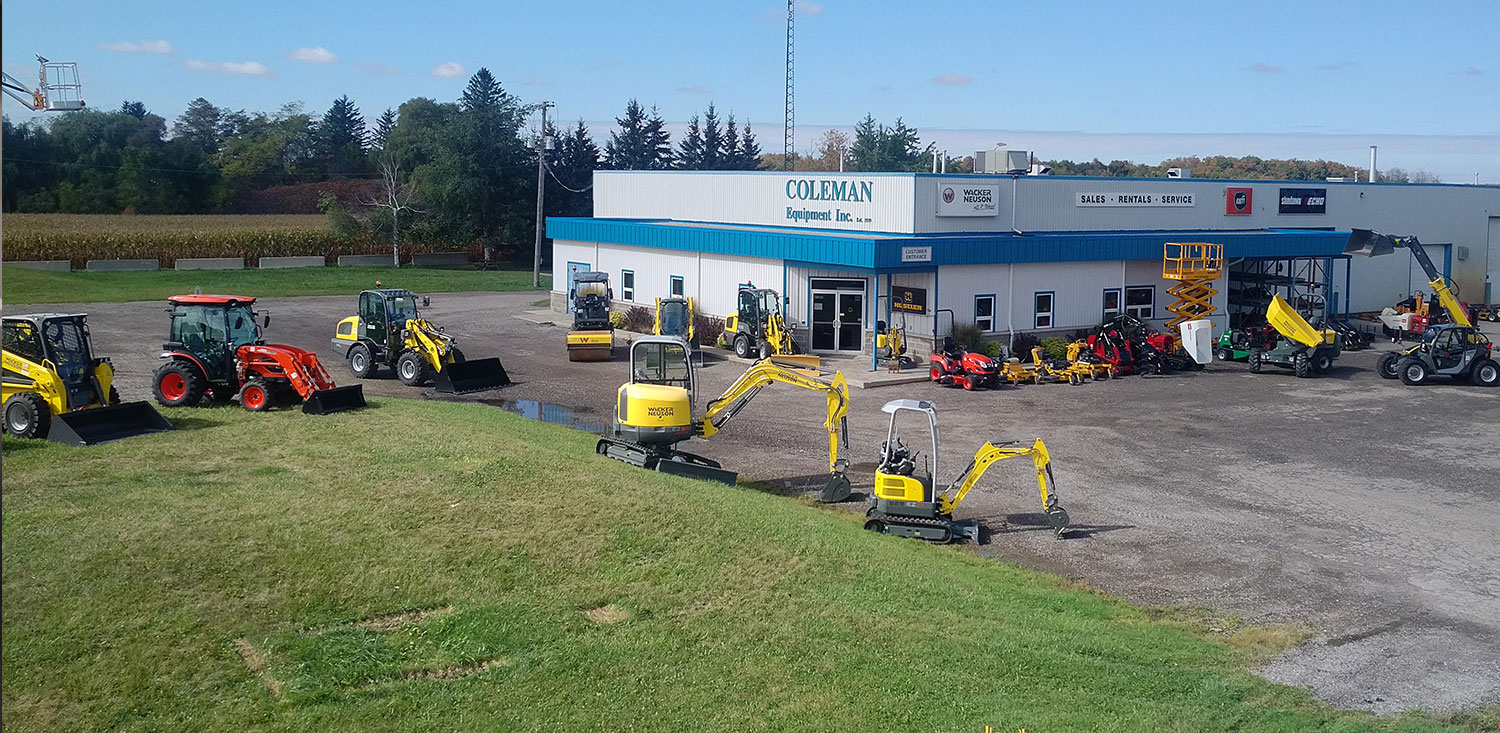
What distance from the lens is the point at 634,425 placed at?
18.1m

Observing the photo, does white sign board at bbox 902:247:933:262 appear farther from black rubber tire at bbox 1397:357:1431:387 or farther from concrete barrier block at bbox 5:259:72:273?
concrete barrier block at bbox 5:259:72:273

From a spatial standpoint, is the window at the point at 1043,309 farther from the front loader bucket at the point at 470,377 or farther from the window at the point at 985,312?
the front loader bucket at the point at 470,377

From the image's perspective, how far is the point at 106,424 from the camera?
1672cm

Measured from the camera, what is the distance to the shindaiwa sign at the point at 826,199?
116ft

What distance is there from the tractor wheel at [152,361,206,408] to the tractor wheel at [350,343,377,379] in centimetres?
760

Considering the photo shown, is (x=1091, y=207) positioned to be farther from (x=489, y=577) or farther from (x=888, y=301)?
(x=489, y=577)

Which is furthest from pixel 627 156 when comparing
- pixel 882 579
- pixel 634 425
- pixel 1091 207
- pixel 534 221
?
pixel 882 579

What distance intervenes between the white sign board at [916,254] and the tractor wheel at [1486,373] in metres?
13.9

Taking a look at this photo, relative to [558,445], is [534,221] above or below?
above

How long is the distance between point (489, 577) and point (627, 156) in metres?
74.5

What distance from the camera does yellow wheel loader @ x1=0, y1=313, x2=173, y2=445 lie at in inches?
636

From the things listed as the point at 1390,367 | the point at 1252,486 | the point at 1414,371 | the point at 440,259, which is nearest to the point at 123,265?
the point at 440,259

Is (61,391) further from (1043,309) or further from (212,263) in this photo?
(212,263)

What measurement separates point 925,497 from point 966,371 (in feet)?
42.7
